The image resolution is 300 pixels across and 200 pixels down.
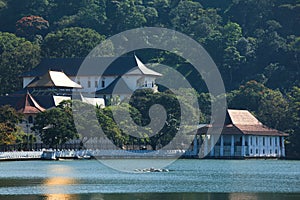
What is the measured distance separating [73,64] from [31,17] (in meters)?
34.2

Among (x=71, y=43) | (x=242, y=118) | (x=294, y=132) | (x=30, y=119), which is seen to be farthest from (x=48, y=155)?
(x=71, y=43)

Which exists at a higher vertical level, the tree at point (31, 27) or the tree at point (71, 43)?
the tree at point (31, 27)

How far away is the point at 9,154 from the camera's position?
92.6 metres

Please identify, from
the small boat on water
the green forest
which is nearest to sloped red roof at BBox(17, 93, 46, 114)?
the green forest

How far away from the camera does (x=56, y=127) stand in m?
101

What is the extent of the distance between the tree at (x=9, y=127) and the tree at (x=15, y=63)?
121 ft

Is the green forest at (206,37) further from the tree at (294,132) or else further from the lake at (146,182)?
the lake at (146,182)

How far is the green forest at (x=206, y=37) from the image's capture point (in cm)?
12662

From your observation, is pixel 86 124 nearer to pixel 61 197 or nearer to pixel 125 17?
pixel 61 197

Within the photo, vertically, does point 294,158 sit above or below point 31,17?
below

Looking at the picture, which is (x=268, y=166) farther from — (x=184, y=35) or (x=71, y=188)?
(x=184, y=35)

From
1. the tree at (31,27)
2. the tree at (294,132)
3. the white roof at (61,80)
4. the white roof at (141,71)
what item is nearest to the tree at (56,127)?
the tree at (294,132)

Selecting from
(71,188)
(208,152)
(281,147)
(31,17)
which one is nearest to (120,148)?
(208,152)

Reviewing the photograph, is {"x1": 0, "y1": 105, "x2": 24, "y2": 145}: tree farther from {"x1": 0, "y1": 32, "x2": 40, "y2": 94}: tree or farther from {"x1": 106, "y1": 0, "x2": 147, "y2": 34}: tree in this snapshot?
{"x1": 106, "y1": 0, "x2": 147, "y2": 34}: tree
